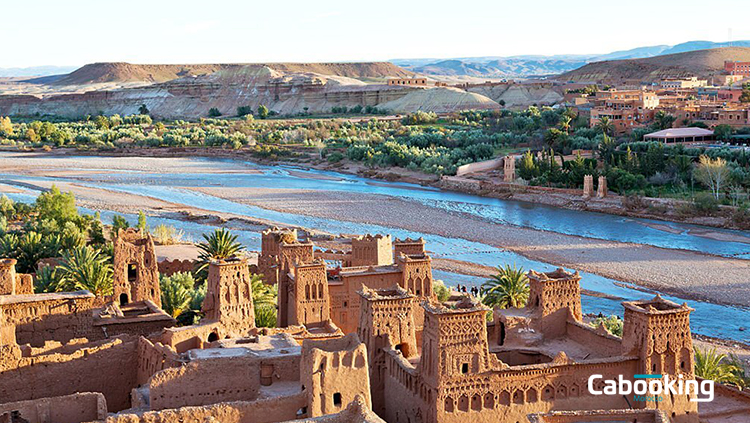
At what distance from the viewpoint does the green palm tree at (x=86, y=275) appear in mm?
25562

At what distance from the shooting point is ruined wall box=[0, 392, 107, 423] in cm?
1518

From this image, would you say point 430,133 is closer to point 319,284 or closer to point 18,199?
point 18,199

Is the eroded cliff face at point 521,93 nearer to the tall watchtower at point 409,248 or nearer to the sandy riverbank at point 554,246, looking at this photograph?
the sandy riverbank at point 554,246

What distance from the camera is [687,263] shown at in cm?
3825

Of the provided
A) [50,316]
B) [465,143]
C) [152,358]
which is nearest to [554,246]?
[50,316]

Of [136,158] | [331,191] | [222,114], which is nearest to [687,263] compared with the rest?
[331,191]

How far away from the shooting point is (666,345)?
18.3 metres

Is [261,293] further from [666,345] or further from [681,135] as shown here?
[681,135]

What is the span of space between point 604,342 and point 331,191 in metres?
41.2

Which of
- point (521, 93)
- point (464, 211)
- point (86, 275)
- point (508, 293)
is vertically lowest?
point (464, 211)

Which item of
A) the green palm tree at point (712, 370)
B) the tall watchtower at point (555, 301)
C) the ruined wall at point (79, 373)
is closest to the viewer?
the ruined wall at point (79, 373)

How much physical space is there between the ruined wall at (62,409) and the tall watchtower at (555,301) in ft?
31.1

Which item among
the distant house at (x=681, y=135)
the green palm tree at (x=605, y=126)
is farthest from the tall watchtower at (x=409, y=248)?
the green palm tree at (x=605, y=126)

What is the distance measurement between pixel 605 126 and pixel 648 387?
180 ft
